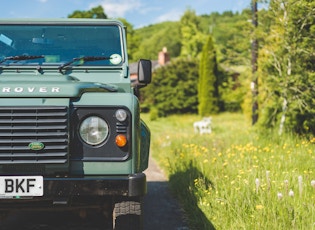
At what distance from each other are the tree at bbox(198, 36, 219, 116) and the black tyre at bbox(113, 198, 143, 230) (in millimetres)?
29841

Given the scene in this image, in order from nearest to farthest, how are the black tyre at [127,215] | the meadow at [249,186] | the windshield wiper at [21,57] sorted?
the black tyre at [127,215] → the meadow at [249,186] → the windshield wiper at [21,57]

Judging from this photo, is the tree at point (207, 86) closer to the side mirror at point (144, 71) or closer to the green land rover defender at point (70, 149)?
the side mirror at point (144, 71)

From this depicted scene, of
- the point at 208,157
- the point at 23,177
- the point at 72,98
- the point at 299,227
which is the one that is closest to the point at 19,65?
the point at 72,98

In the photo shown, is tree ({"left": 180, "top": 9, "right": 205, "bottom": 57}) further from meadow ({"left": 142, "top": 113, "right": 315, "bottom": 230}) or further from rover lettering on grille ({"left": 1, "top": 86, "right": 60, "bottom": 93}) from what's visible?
rover lettering on grille ({"left": 1, "top": 86, "right": 60, "bottom": 93})

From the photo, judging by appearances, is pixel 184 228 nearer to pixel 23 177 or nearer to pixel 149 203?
pixel 149 203

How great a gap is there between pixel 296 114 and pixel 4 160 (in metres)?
7.75

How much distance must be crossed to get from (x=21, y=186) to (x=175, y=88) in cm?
3145

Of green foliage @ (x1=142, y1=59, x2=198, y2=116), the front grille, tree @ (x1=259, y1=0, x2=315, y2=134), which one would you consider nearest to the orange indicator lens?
the front grille

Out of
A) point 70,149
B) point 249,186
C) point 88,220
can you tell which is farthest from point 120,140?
point 88,220

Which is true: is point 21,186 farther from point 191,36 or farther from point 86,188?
point 191,36

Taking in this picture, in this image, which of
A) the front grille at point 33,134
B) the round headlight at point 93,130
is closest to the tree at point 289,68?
the round headlight at point 93,130

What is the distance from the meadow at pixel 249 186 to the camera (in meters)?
3.87

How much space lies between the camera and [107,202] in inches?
141

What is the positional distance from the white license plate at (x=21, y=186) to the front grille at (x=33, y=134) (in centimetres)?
13
